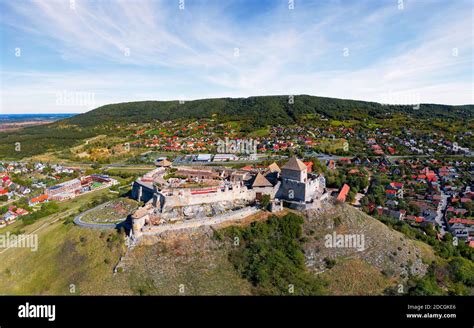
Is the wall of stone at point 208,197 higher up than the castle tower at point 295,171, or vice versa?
the castle tower at point 295,171

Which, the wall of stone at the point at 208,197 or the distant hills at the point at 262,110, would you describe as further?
the distant hills at the point at 262,110

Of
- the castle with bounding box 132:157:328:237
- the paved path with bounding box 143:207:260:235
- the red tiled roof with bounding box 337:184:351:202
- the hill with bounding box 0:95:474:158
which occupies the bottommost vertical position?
the red tiled roof with bounding box 337:184:351:202

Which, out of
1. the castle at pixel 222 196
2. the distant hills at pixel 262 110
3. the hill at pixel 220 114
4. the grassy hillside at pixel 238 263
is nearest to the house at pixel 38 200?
the grassy hillside at pixel 238 263

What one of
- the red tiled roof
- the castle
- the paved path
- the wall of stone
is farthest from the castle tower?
the red tiled roof

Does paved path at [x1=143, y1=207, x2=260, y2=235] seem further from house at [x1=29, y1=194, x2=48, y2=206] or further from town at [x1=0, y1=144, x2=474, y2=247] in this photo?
house at [x1=29, y1=194, x2=48, y2=206]

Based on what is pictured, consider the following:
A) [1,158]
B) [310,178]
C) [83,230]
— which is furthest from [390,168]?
[1,158]

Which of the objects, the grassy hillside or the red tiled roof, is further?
the red tiled roof

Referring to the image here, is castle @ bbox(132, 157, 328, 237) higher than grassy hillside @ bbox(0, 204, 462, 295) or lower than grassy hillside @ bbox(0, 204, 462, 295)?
higher

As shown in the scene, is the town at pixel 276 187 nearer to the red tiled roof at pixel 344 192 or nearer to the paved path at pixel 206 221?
the red tiled roof at pixel 344 192
